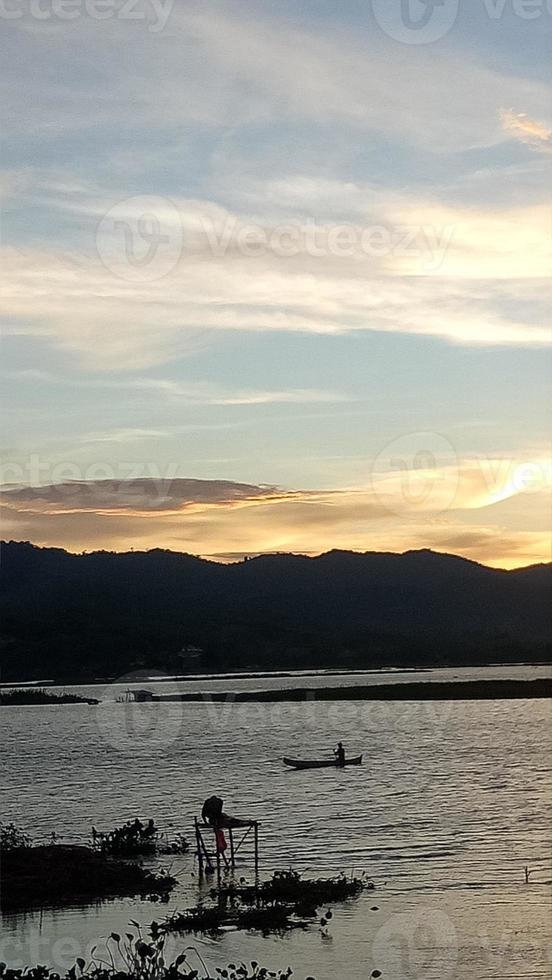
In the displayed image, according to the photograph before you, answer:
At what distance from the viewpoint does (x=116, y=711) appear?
170625 millimetres

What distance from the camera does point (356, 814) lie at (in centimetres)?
5931

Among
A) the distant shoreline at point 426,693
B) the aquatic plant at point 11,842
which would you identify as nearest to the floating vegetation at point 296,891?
the aquatic plant at point 11,842

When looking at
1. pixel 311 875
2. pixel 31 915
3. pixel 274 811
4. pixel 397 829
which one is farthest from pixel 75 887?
pixel 274 811

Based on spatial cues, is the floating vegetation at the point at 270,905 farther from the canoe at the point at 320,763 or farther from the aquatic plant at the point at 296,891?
the canoe at the point at 320,763

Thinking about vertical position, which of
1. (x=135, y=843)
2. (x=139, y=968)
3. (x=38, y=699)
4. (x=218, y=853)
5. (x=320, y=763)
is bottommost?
(x=38, y=699)

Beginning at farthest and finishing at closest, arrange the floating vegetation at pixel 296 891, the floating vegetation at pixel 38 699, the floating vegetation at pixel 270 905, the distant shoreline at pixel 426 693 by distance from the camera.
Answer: the floating vegetation at pixel 38 699
the distant shoreline at pixel 426 693
the floating vegetation at pixel 296 891
the floating vegetation at pixel 270 905

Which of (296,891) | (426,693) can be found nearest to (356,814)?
(296,891)

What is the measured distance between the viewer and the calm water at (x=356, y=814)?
30.8 m

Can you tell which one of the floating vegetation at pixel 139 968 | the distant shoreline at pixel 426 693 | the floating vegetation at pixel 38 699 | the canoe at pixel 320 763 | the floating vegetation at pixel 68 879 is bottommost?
the floating vegetation at pixel 38 699

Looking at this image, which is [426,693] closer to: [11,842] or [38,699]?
[38,699]

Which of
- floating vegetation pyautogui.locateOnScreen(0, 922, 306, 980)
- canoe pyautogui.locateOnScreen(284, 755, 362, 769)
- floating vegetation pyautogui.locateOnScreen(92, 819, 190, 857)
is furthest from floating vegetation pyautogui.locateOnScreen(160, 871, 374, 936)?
canoe pyautogui.locateOnScreen(284, 755, 362, 769)

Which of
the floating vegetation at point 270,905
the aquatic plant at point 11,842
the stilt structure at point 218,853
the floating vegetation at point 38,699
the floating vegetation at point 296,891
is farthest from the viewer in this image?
the floating vegetation at point 38,699

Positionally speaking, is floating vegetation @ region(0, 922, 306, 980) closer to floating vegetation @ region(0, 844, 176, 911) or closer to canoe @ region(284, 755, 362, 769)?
floating vegetation @ region(0, 844, 176, 911)

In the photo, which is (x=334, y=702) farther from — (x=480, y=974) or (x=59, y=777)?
(x=480, y=974)
